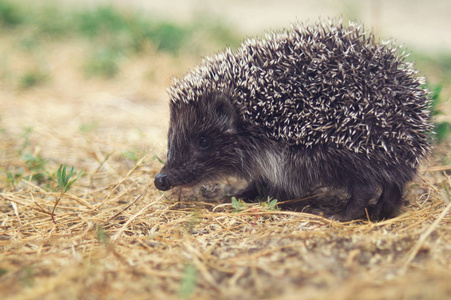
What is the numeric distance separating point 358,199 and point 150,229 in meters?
1.89

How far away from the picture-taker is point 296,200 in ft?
14.2

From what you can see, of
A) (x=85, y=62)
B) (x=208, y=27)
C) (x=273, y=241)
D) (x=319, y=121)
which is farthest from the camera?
(x=208, y=27)

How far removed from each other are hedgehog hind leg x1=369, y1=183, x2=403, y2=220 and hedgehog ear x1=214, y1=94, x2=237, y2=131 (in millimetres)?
1568

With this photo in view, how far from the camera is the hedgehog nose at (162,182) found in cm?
409

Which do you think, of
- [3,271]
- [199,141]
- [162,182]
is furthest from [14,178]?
[3,271]

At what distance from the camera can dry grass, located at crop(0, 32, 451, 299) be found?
95.8 inches

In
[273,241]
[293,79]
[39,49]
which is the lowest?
[273,241]

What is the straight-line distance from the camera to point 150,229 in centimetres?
369

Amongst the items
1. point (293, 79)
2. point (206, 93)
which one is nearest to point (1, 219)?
point (206, 93)

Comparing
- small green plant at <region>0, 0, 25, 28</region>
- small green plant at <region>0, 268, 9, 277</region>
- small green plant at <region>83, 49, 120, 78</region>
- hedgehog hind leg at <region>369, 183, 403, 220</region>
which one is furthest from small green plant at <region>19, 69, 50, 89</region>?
hedgehog hind leg at <region>369, 183, 403, 220</region>

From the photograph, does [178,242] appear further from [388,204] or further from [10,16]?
[10,16]

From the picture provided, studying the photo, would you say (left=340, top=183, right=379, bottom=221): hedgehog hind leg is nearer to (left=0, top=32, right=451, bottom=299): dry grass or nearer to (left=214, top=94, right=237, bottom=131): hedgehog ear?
(left=0, top=32, right=451, bottom=299): dry grass

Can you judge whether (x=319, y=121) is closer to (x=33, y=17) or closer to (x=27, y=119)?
(x=27, y=119)

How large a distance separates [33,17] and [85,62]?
333cm
